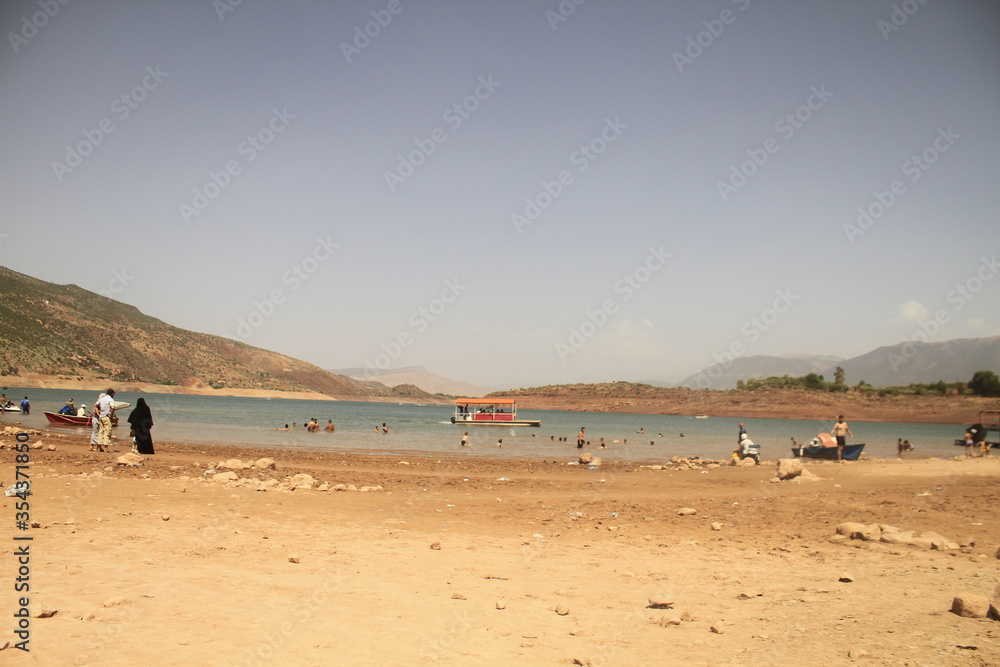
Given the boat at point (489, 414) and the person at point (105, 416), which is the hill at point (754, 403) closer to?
the boat at point (489, 414)

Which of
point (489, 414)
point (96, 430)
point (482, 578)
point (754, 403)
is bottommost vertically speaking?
point (754, 403)

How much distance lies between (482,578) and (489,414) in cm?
5121

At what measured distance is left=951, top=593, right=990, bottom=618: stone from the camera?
4.72m

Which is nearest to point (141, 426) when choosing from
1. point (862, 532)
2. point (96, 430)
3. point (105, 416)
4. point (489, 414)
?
point (105, 416)

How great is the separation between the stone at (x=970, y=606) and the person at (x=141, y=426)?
62.0ft

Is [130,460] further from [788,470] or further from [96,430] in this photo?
[788,470]

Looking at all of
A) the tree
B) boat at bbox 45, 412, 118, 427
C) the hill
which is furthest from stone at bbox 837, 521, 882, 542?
the tree

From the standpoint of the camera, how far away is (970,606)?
4.79 metres

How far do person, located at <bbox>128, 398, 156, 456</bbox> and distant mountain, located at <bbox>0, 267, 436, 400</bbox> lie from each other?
70436mm

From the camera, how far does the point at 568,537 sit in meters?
9.23

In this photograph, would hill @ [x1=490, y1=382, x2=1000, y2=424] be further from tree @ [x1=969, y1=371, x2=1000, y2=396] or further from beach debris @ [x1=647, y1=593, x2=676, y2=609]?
beach debris @ [x1=647, y1=593, x2=676, y2=609]

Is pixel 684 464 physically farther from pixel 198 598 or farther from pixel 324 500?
pixel 198 598

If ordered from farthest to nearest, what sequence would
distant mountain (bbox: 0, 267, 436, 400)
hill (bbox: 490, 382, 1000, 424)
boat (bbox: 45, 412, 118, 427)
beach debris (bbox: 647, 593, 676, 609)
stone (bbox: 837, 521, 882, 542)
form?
hill (bbox: 490, 382, 1000, 424) < distant mountain (bbox: 0, 267, 436, 400) < boat (bbox: 45, 412, 118, 427) < stone (bbox: 837, 521, 882, 542) < beach debris (bbox: 647, 593, 676, 609)

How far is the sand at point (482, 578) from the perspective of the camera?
4438 mm
